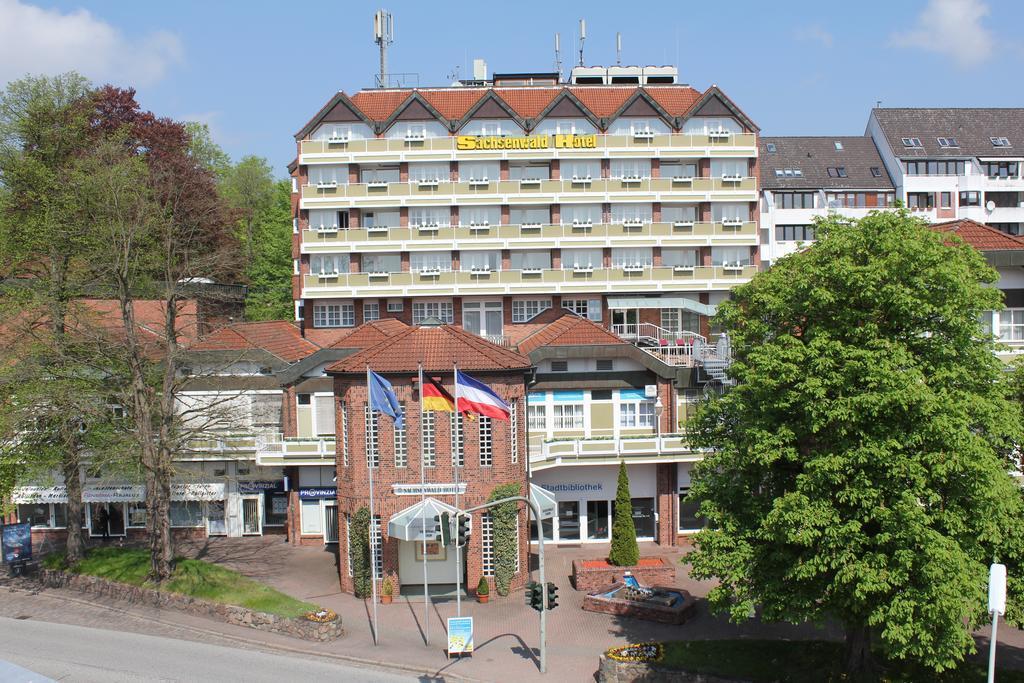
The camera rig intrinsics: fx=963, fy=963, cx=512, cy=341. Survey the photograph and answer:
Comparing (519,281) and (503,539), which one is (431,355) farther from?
(519,281)

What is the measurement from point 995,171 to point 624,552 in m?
53.0

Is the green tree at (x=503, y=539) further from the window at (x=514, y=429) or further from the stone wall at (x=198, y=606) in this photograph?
the stone wall at (x=198, y=606)

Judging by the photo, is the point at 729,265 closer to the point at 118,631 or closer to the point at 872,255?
the point at 872,255

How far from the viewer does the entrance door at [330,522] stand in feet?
143

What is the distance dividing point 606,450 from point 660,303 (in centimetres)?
1285

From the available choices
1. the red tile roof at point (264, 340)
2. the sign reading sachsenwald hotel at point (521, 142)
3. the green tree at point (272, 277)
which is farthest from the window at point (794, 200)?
the red tile roof at point (264, 340)

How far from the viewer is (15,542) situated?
37.5 meters

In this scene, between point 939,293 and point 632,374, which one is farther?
point 632,374

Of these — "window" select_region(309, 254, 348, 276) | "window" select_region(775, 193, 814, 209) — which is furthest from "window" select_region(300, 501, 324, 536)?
"window" select_region(775, 193, 814, 209)

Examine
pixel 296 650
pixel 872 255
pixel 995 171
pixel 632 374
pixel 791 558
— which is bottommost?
pixel 296 650

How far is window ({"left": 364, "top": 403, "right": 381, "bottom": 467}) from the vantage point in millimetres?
35219

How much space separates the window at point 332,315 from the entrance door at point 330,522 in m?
14.4

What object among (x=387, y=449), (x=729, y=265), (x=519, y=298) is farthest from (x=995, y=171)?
(x=387, y=449)

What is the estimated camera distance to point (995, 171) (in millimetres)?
73062
